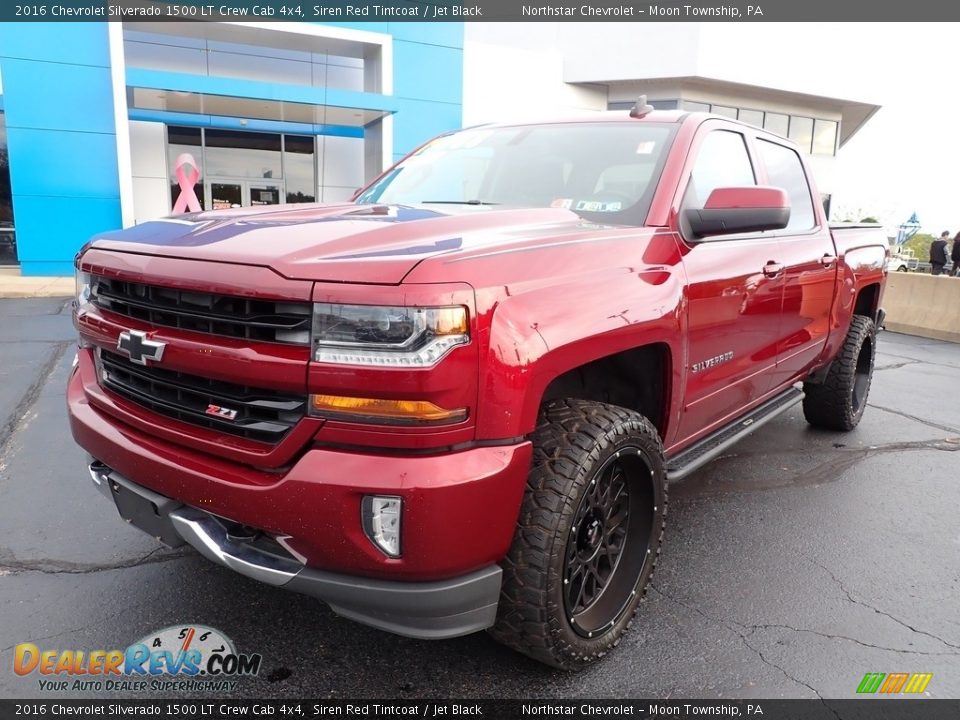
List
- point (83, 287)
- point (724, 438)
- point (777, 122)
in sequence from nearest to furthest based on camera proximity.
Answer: point (83, 287) → point (724, 438) → point (777, 122)

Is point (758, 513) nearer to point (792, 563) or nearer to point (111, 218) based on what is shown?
point (792, 563)

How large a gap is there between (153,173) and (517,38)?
1345cm

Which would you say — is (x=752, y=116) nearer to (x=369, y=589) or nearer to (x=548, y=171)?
(x=548, y=171)

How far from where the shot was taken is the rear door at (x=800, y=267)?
Result: 3.71 m

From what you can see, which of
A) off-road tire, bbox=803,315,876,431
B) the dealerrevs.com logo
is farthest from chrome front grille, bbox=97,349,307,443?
off-road tire, bbox=803,315,876,431

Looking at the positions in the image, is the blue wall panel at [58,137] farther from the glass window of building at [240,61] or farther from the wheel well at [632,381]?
the wheel well at [632,381]

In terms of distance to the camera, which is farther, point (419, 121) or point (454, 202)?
point (419, 121)

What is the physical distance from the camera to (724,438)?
340cm

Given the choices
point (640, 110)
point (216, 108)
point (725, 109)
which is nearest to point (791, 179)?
point (640, 110)

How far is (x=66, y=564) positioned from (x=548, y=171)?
2.73 meters

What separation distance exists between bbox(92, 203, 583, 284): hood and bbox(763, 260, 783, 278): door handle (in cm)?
113

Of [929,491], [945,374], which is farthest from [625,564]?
[945,374]

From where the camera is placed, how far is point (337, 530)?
6.03 feet

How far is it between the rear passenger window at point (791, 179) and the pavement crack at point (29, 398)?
4.87 meters
